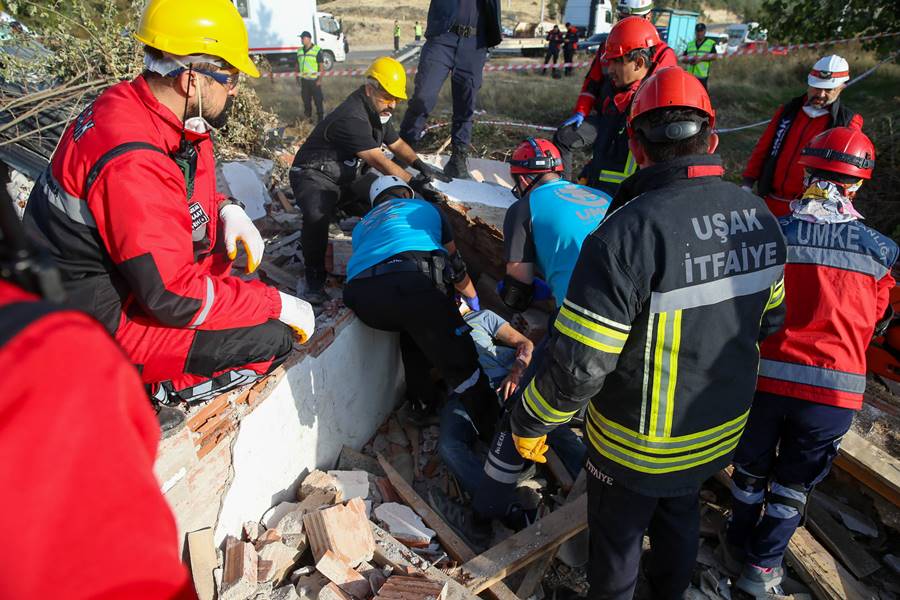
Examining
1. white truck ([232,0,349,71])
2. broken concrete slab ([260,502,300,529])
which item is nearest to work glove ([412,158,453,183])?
broken concrete slab ([260,502,300,529])

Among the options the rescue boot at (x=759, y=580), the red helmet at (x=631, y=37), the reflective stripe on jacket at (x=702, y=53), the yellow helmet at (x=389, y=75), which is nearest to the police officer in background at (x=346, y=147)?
the yellow helmet at (x=389, y=75)

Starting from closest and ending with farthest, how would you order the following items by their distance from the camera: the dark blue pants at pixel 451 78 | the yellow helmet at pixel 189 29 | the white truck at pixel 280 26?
the yellow helmet at pixel 189 29, the dark blue pants at pixel 451 78, the white truck at pixel 280 26

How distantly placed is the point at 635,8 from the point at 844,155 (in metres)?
2.73

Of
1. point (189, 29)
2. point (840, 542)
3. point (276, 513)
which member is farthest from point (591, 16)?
point (276, 513)

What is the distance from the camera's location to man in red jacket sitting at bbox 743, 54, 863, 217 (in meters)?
4.42

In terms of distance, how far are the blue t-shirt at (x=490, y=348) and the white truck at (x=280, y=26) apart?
1940 centimetres

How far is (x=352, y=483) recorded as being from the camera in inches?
135

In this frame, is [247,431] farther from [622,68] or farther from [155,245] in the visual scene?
[622,68]

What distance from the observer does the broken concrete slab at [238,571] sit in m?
2.53

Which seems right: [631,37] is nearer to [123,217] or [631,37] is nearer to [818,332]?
[818,332]

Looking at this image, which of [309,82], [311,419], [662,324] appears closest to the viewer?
[662,324]

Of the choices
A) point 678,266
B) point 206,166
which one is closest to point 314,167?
point 206,166

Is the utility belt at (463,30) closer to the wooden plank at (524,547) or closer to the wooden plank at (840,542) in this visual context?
the wooden plank at (524,547)

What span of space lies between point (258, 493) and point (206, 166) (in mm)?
1652
